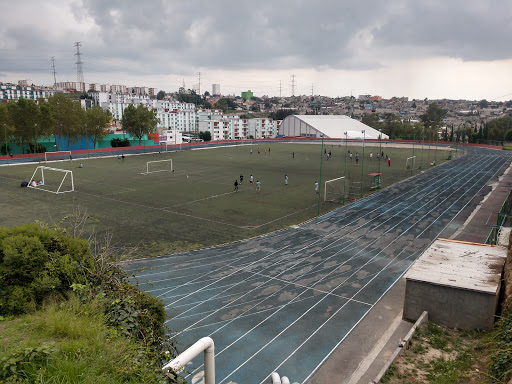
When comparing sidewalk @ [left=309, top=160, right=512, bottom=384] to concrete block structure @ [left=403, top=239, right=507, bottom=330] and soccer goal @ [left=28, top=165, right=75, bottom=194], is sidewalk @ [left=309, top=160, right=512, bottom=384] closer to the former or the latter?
concrete block structure @ [left=403, top=239, right=507, bottom=330]

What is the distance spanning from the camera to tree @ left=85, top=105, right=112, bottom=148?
2606 inches

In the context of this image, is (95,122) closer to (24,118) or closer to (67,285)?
(24,118)

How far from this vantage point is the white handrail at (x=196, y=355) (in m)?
5.09

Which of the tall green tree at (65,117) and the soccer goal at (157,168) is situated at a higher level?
the tall green tree at (65,117)

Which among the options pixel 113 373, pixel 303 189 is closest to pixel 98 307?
pixel 113 373

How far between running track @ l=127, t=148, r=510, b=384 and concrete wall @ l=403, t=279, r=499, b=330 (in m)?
1.78

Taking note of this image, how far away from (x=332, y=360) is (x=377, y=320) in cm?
290

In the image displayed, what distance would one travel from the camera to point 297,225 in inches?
922

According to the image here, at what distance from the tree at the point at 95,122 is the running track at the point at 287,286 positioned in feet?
182

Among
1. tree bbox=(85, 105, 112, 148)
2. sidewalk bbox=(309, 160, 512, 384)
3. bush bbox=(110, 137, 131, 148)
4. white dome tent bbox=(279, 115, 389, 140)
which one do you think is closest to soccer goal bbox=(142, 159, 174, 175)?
tree bbox=(85, 105, 112, 148)

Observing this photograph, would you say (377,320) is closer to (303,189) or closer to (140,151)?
(303,189)

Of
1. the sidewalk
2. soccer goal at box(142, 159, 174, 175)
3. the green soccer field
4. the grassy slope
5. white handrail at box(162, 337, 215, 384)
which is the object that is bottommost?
the sidewalk

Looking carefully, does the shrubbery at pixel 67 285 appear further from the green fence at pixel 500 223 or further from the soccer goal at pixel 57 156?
the soccer goal at pixel 57 156

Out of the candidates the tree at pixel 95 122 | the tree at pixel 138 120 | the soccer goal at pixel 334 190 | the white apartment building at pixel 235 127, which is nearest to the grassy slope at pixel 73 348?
the soccer goal at pixel 334 190
